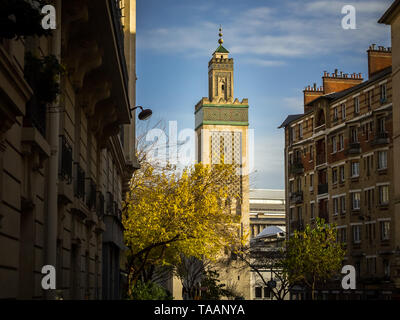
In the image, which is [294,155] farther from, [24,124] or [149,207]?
[24,124]

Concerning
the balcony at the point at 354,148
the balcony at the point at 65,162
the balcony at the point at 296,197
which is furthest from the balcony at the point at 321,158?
the balcony at the point at 65,162

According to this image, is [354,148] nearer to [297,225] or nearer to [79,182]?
[297,225]

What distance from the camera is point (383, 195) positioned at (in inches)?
2366

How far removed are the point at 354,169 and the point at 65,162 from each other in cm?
5443

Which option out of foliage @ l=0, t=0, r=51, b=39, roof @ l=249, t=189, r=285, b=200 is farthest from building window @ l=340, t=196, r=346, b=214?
roof @ l=249, t=189, r=285, b=200

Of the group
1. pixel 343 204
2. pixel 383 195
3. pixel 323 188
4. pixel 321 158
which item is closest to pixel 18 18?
pixel 383 195

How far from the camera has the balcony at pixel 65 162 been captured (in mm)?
13312

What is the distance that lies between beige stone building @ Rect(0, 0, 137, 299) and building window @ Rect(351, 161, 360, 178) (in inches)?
1705

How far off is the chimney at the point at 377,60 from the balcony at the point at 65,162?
54.5 meters

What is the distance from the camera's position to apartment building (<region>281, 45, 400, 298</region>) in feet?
194

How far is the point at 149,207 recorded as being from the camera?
36.4 metres

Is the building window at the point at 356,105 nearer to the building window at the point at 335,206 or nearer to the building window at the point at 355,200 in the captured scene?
the building window at the point at 355,200
